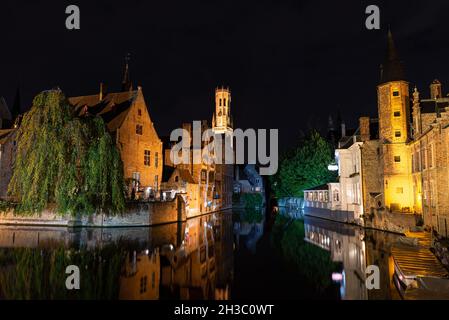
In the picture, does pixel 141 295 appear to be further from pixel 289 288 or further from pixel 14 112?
pixel 14 112

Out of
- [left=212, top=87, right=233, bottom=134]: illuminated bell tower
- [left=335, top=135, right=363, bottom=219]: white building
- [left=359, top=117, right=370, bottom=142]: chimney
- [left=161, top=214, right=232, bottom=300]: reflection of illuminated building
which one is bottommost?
[left=161, top=214, right=232, bottom=300]: reflection of illuminated building

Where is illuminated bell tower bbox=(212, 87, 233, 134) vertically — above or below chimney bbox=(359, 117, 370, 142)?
above

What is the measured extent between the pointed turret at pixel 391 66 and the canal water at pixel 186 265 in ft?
53.3

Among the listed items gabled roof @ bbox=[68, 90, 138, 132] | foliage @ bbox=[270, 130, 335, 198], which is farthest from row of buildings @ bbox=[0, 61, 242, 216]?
foliage @ bbox=[270, 130, 335, 198]

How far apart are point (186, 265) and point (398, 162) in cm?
2422

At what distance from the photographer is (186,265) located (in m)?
16.5

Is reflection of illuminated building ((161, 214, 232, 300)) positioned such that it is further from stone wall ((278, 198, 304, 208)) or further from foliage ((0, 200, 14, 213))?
stone wall ((278, 198, 304, 208))

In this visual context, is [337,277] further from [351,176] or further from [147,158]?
[147,158]

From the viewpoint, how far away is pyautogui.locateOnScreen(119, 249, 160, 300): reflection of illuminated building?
1173cm

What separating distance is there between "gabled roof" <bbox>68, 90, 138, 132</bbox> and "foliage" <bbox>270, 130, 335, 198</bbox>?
2999 cm

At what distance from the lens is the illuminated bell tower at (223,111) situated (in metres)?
111

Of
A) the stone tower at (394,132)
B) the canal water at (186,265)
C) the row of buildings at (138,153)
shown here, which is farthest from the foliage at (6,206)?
the stone tower at (394,132)
